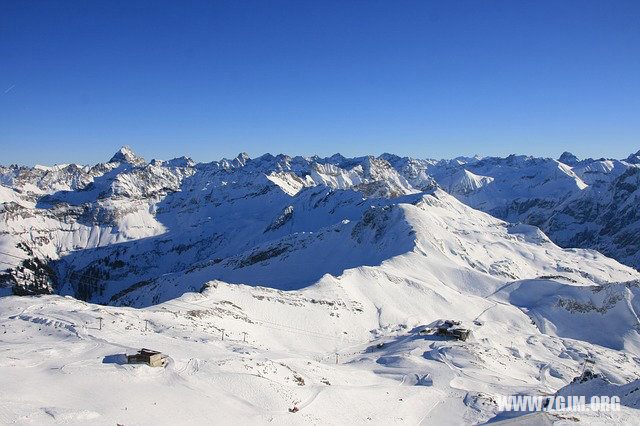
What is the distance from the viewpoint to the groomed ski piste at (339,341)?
2517 centimetres

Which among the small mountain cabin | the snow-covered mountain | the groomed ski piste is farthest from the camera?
the small mountain cabin

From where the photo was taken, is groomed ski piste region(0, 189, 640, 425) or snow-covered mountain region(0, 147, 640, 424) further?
snow-covered mountain region(0, 147, 640, 424)

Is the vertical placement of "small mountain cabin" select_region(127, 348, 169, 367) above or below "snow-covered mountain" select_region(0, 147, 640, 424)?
above

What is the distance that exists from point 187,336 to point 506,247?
11730 centimetres

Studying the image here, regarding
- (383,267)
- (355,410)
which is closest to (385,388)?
(355,410)

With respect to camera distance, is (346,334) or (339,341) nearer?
(339,341)

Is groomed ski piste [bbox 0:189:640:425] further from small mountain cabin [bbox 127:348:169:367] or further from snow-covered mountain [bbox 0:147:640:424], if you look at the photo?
small mountain cabin [bbox 127:348:169:367]

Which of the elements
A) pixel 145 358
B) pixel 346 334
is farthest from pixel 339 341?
pixel 145 358

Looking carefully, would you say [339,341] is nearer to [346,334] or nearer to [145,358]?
[346,334]

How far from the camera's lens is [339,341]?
59844mm

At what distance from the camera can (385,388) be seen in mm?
33844

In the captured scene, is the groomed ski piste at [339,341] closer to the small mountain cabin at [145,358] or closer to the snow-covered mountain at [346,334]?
the snow-covered mountain at [346,334]

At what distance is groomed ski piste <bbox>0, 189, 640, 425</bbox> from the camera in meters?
25.2

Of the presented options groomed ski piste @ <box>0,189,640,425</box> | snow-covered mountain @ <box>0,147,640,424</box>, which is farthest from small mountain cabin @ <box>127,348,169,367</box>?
snow-covered mountain @ <box>0,147,640,424</box>
